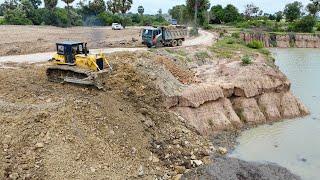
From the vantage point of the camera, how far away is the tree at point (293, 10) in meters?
106

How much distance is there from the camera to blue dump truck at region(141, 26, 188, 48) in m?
40.9

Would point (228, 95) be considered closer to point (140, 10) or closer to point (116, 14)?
point (116, 14)

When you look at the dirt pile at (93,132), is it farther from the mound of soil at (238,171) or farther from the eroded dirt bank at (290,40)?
the eroded dirt bank at (290,40)

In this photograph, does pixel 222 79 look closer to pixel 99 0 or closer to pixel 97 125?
pixel 97 125

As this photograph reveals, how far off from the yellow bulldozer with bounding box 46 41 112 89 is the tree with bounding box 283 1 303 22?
89683 mm

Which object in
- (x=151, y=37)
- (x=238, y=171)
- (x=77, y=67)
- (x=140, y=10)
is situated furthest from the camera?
(x=140, y=10)

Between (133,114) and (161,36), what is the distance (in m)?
19.7

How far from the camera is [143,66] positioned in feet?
89.5

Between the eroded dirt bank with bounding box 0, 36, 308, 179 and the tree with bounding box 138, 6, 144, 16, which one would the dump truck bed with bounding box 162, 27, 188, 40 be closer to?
the eroded dirt bank with bounding box 0, 36, 308, 179

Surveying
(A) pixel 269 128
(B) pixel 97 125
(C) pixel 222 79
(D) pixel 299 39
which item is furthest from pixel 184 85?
(D) pixel 299 39

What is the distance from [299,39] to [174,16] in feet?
171

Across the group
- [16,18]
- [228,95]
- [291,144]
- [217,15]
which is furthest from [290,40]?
[291,144]

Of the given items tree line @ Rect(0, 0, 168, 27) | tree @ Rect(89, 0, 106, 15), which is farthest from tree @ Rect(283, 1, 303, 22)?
tree @ Rect(89, 0, 106, 15)

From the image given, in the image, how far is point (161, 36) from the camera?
4188cm
